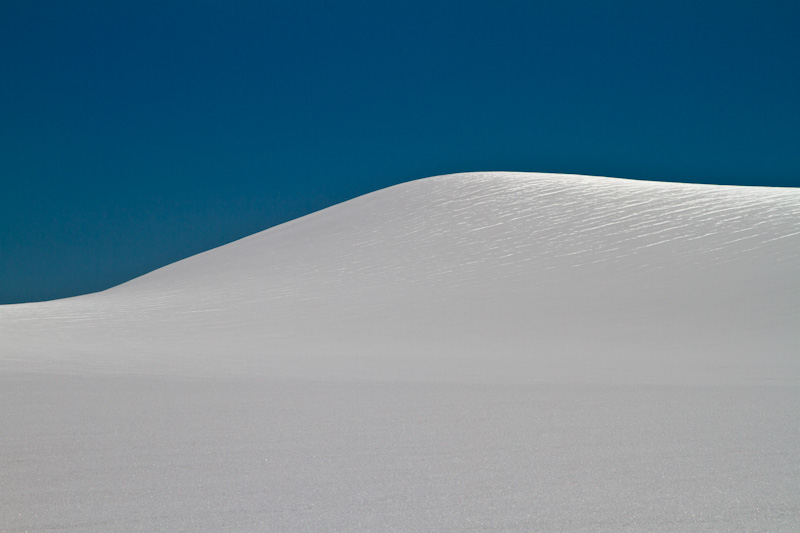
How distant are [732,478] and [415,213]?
25.2 m

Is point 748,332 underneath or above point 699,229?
underneath

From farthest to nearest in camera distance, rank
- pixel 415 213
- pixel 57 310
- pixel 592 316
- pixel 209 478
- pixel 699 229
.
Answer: pixel 415 213
pixel 699 229
pixel 57 310
pixel 592 316
pixel 209 478

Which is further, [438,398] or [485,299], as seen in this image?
[485,299]

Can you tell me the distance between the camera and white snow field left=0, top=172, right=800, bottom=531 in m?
2.65

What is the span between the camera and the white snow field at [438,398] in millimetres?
2654

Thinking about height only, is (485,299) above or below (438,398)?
above

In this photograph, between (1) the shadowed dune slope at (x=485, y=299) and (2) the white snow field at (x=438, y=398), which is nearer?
(2) the white snow field at (x=438, y=398)

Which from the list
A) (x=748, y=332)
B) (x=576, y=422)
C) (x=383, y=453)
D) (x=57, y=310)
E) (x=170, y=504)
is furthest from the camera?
(x=57, y=310)

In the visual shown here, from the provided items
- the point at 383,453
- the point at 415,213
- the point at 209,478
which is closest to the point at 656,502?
the point at 383,453

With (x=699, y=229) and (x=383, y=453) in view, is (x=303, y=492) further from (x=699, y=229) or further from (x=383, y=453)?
(x=699, y=229)

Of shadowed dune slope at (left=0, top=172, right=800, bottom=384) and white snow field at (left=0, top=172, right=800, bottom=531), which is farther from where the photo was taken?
shadowed dune slope at (left=0, top=172, right=800, bottom=384)

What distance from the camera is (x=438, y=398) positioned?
5301 millimetres

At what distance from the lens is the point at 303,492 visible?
2.78 m

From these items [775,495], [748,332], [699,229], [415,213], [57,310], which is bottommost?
[775,495]
